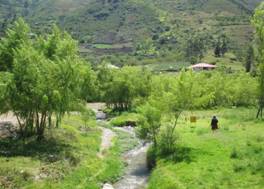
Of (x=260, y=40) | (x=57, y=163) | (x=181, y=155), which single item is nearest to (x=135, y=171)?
(x=181, y=155)

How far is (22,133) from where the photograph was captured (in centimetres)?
6150

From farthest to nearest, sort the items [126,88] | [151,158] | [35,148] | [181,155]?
[126,88], [151,158], [35,148], [181,155]

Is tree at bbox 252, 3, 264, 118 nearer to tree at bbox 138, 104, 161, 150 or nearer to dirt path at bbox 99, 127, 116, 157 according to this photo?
dirt path at bbox 99, 127, 116, 157

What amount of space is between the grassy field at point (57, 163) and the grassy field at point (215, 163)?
6134 mm

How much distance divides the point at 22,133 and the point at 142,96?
2463 inches

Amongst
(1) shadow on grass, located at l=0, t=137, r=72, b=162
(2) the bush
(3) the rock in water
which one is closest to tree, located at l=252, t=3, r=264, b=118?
(2) the bush

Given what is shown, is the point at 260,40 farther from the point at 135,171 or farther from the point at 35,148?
the point at 35,148

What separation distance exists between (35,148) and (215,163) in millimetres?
21296

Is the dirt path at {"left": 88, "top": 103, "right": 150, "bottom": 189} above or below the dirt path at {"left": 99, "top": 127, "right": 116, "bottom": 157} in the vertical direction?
below

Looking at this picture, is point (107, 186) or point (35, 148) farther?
point (35, 148)

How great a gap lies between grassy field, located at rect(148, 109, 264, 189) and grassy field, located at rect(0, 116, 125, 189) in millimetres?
6134

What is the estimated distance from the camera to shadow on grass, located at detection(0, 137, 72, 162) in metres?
51.3

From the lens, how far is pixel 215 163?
47.2 metres

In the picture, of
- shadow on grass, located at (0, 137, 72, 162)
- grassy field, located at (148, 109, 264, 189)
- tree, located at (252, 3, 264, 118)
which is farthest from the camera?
tree, located at (252, 3, 264, 118)
